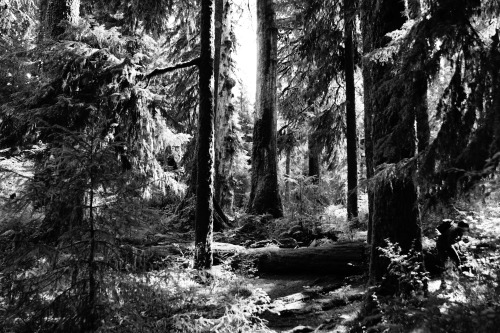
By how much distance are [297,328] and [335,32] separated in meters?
8.60

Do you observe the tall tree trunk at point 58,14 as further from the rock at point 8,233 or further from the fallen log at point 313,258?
the fallen log at point 313,258

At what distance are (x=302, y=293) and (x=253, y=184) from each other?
18.7 ft

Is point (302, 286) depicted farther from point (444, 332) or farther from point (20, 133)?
point (20, 133)

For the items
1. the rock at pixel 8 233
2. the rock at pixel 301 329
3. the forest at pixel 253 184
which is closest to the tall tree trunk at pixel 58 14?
the forest at pixel 253 184

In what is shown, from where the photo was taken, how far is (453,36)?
3.79 m

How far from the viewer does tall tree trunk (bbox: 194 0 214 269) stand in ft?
24.5

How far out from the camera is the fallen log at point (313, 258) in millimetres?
8242

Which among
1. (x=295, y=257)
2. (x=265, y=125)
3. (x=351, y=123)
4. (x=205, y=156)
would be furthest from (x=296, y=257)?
(x=351, y=123)

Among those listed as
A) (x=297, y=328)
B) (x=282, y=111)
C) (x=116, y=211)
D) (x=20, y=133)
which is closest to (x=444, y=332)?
(x=297, y=328)

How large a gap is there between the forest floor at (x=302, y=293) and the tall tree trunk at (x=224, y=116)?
5521 mm

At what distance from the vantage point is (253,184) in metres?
12.5

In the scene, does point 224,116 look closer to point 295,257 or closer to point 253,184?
point 253,184

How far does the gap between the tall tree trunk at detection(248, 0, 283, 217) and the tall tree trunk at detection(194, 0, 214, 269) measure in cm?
449

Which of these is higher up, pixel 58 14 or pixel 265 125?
pixel 58 14
